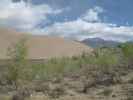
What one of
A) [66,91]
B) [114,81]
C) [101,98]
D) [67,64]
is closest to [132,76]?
[114,81]

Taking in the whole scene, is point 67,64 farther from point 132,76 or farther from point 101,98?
point 101,98

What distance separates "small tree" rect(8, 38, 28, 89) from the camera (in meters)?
43.0

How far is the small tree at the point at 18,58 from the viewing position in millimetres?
42969

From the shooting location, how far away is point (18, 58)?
43750 mm

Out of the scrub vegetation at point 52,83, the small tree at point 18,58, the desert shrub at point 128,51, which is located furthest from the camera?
the desert shrub at point 128,51

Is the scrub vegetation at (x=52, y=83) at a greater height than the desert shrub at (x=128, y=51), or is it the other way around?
the desert shrub at (x=128, y=51)

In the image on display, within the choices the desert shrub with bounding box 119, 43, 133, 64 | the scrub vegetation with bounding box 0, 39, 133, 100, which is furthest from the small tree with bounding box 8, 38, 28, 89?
the desert shrub with bounding box 119, 43, 133, 64

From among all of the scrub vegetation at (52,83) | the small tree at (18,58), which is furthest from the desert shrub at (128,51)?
the small tree at (18,58)

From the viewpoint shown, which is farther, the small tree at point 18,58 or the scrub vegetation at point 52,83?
the small tree at point 18,58

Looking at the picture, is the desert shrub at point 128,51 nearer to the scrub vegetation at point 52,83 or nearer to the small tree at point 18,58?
the scrub vegetation at point 52,83

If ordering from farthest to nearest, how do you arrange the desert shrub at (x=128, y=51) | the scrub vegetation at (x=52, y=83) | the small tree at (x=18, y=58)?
the desert shrub at (x=128, y=51) < the small tree at (x=18, y=58) < the scrub vegetation at (x=52, y=83)

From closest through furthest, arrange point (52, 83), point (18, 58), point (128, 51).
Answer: point (18, 58), point (52, 83), point (128, 51)

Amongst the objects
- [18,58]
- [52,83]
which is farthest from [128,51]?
[18,58]

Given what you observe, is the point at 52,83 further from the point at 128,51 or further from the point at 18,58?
the point at 128,51
